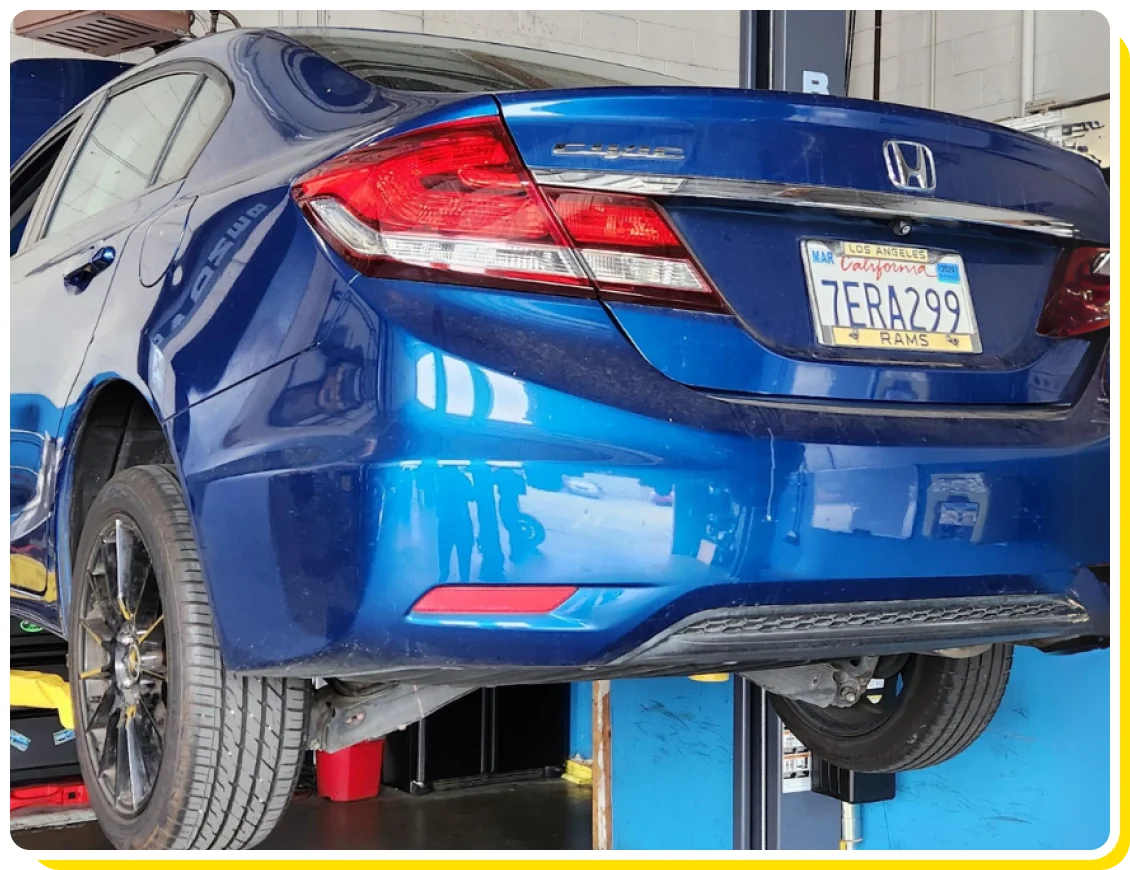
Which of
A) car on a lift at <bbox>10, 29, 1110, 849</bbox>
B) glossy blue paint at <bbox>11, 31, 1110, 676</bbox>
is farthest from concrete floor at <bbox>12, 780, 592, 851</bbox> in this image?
glossy blue paint at <bbox>11, 31, 1110, 676</bbox>

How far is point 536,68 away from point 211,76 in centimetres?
58

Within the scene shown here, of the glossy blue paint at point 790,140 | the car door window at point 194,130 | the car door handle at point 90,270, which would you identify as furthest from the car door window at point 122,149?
the glossy blue paint at point 790,140

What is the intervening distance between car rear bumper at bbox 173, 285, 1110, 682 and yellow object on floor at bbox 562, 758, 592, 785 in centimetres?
401

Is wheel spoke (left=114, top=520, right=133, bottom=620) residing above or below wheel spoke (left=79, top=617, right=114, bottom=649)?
above

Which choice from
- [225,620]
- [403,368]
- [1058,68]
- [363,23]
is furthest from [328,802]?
[1058,68]

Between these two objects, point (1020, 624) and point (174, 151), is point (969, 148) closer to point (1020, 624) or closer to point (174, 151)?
point (1020, 624)

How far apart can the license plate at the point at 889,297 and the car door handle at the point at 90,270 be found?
3.73 feet

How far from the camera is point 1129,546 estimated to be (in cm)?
168

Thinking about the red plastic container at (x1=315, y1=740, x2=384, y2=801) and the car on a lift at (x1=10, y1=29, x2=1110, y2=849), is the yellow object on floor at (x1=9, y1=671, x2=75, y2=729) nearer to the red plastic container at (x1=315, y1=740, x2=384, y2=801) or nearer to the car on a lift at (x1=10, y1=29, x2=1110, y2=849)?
the car on a lift at (x1=10, y1=29, x2=1110, y2=849)

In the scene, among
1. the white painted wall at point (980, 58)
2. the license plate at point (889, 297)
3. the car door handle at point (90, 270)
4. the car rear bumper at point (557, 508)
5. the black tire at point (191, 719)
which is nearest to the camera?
the car rear bumper at point (557, 508)

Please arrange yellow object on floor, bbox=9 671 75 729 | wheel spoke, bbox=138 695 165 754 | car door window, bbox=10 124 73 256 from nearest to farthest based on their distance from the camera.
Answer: wheel spoke, bbox=138 695 165 754, car door window, bbox=10 124 73 256, yellow object on floor, bbox=9 671 75 729

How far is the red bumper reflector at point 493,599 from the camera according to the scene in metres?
1.31

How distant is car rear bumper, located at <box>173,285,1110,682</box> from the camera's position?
51.6 inches

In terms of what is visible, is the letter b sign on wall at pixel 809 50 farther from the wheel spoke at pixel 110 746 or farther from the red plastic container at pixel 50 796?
the red plastic container at pixel 50 796
